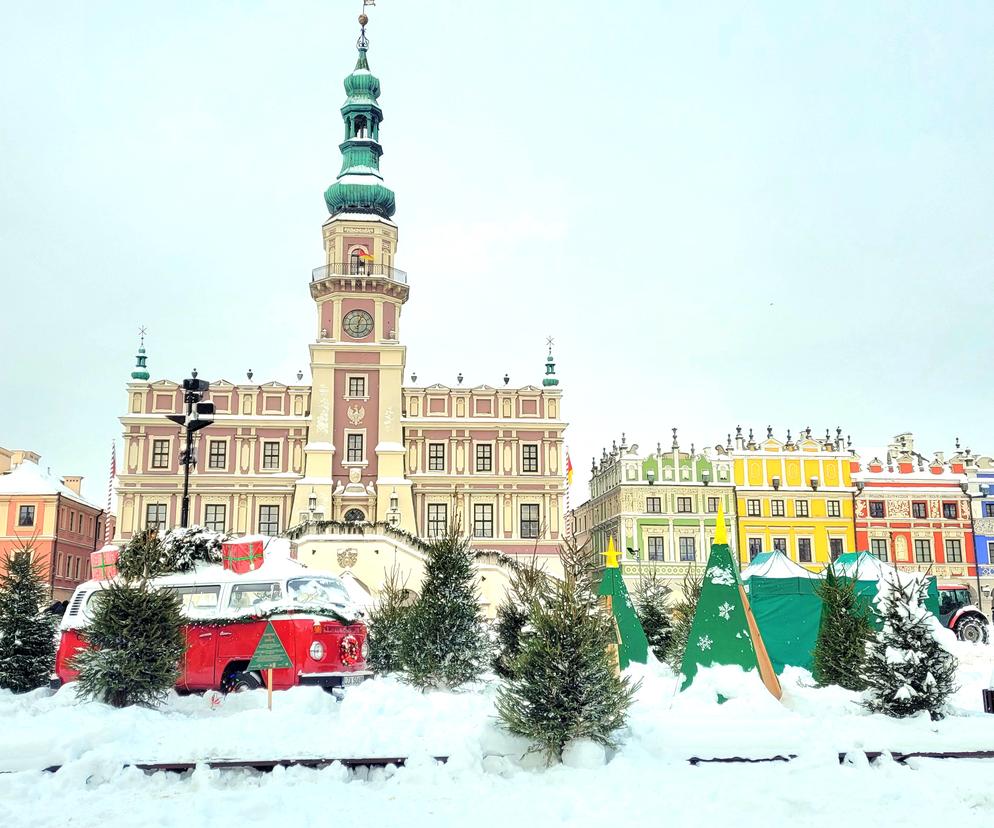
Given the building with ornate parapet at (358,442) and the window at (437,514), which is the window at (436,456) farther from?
the window at (437,514)

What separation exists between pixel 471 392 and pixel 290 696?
3492 cm

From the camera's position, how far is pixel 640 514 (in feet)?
161

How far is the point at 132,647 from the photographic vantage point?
40.0 ft

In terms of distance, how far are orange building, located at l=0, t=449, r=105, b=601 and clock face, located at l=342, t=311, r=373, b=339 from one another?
18.3m

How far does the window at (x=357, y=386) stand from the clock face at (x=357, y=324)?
2.13 m

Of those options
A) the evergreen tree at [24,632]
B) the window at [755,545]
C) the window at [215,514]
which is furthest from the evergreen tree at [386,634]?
the window at [755,545]

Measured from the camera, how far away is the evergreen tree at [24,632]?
15.1 meters

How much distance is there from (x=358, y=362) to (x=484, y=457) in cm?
768

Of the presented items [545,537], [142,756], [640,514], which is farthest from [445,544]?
[640,514]

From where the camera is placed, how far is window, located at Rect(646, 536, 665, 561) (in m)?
48.4

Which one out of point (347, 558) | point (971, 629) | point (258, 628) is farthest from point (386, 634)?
point (971, 629)

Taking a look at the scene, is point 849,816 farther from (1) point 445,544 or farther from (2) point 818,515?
(2) point 818,515

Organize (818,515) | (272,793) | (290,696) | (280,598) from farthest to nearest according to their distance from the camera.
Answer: (818,515), (280,598), (290,696), (272,793)

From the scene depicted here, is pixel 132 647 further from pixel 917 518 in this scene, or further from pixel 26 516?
pixel 917 518
